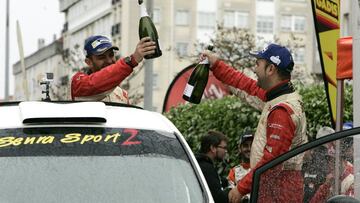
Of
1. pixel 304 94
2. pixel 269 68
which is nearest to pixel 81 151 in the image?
pixel 269 68

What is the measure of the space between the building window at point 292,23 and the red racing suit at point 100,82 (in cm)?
7695

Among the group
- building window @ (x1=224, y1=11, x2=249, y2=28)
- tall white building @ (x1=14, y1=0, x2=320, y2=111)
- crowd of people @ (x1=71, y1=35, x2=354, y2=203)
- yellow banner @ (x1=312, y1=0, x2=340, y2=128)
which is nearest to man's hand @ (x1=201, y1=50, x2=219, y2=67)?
crowd of people @ (x1=71, y1=35, x2=354, y2=203)

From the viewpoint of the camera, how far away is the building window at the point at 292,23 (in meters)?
84.8

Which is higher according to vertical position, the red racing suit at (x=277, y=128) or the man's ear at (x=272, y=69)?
the man's ear at (x=272, y=69)

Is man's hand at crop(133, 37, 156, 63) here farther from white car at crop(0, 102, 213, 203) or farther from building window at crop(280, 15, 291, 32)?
building window at crop(280, 15, 291, 32)

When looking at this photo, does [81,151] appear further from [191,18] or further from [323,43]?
[191,18]

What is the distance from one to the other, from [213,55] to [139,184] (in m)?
2.88

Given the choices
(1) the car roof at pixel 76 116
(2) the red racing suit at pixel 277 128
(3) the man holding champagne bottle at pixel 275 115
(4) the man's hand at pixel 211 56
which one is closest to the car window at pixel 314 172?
(1) the car roof at pixel 76 116

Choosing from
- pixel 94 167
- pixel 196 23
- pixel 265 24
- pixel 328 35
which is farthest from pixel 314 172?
pixel 265 24

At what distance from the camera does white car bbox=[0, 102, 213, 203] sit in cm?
558

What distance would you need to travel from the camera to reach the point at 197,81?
845 centimetres

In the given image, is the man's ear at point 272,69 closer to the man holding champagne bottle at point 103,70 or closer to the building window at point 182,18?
the man holding champagne bottle at point 103,70

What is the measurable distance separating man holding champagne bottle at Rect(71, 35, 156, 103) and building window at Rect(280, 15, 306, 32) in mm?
76521

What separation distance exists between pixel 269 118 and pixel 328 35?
2292 millimetres
